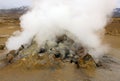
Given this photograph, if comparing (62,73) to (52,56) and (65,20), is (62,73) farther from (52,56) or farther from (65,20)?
(65,20)

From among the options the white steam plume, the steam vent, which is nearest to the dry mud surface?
the steam vent

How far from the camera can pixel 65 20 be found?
38.2 feet

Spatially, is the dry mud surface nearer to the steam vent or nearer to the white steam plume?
the steam vent

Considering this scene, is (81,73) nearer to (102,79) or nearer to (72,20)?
→ (102,79)

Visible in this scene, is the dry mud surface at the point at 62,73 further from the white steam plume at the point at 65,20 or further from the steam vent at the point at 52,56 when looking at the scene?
the white steam plume at the point at 65,20

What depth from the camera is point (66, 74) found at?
888 cm

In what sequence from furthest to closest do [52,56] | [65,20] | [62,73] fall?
[65,20] < [52,56] < [62,73]

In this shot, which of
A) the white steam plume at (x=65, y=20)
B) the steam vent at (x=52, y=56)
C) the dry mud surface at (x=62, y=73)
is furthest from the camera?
the white steam plume at (x=65, y=20)

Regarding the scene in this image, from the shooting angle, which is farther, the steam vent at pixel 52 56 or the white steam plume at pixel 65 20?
the white steam plume at pixel 65 20

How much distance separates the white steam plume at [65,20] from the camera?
37.6ft

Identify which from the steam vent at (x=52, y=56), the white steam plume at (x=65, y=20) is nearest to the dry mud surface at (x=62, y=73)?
the steam vent at (x=52, y=56)

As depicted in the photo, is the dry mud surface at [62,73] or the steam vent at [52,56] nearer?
the dry mud surface at [62,73]

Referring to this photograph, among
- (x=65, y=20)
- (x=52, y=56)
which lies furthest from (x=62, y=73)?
(x=65, y=20)

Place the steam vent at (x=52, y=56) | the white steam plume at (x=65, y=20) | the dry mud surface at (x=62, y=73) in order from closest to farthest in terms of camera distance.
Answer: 1. the dry mud surface at (x=62, y=73)
2. the steam vent at (x=52, y=56)
3. the white steam plume at (x=65, y=20)
